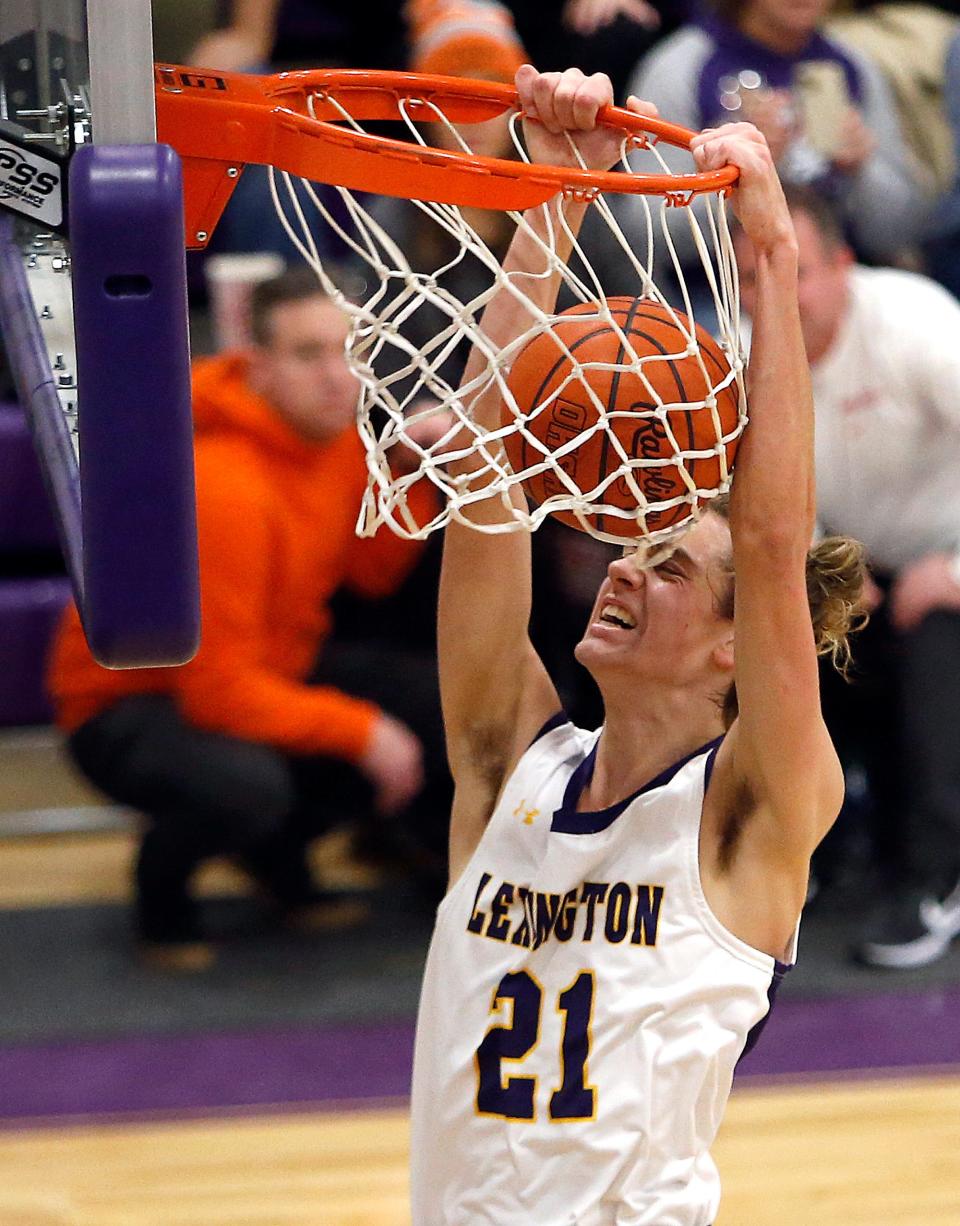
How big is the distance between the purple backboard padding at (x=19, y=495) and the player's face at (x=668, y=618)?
3.24m

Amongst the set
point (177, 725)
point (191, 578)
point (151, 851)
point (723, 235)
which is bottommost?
point (151, 851)

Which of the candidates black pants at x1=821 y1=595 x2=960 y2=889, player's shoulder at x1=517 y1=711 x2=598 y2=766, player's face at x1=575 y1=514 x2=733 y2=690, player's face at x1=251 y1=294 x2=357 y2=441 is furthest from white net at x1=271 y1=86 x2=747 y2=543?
black pants at x1=821 y1=595 x2=960 y2=889

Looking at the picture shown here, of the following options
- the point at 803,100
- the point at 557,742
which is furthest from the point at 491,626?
the point at 803,100

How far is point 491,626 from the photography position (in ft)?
7.23

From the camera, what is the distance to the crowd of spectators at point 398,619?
13.5 ft

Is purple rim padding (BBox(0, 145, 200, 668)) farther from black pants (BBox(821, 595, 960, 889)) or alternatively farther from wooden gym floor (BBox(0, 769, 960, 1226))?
black pants (BBox(821, 595, 960, 889))

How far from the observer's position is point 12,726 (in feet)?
17.3

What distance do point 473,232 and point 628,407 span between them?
0.26 metres

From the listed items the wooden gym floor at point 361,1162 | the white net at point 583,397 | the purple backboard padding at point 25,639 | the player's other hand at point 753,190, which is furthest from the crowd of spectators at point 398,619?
the player's other hand at point 753,190

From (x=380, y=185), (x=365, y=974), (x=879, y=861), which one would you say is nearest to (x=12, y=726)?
(x=365, y=974)

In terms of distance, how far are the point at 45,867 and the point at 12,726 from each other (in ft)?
1.93

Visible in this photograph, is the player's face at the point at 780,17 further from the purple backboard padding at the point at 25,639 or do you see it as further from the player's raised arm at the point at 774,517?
the player's raised arm at the point at 774,517

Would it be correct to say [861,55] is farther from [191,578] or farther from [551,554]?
[191,578]

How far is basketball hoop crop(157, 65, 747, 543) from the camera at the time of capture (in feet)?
5.86
